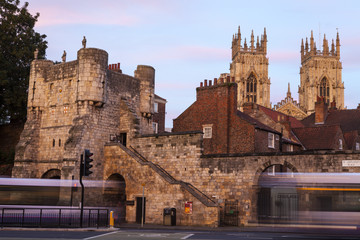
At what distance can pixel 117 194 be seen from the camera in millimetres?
35188

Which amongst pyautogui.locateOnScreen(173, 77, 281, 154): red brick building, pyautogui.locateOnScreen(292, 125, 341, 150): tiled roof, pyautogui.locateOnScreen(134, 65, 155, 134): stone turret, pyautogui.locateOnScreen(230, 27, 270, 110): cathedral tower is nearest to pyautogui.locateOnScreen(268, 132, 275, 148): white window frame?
pyautogui.locateOnScreen(173, 77, 281, 154): red brick building

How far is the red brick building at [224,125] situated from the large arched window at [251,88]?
85.3 meters

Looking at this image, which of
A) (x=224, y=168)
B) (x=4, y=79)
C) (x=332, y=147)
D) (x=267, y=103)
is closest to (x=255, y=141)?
(x=224, y=168)

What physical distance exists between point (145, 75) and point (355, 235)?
26.3 m

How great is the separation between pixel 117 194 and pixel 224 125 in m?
10.2

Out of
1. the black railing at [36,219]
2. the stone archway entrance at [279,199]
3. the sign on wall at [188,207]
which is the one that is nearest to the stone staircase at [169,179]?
the sign on wall at [188,207]

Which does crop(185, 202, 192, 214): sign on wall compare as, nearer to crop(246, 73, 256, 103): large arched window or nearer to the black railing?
the black railing

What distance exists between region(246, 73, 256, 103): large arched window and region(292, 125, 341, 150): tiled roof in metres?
76.4

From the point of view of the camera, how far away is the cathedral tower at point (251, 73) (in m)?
124

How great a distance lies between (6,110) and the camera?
148 feet

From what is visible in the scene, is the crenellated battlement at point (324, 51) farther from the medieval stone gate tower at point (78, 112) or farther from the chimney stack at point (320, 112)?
the medieval stone gate tower at point (78, 112)

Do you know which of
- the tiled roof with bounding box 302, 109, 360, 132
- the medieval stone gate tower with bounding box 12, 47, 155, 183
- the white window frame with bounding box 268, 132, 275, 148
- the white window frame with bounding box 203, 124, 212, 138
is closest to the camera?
the medieval stone gate tower with bounding box 12, 47, 155, 183

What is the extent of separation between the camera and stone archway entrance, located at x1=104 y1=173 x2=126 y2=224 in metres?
34.5

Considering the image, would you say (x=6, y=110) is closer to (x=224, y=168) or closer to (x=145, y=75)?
(x=145, y=75)
